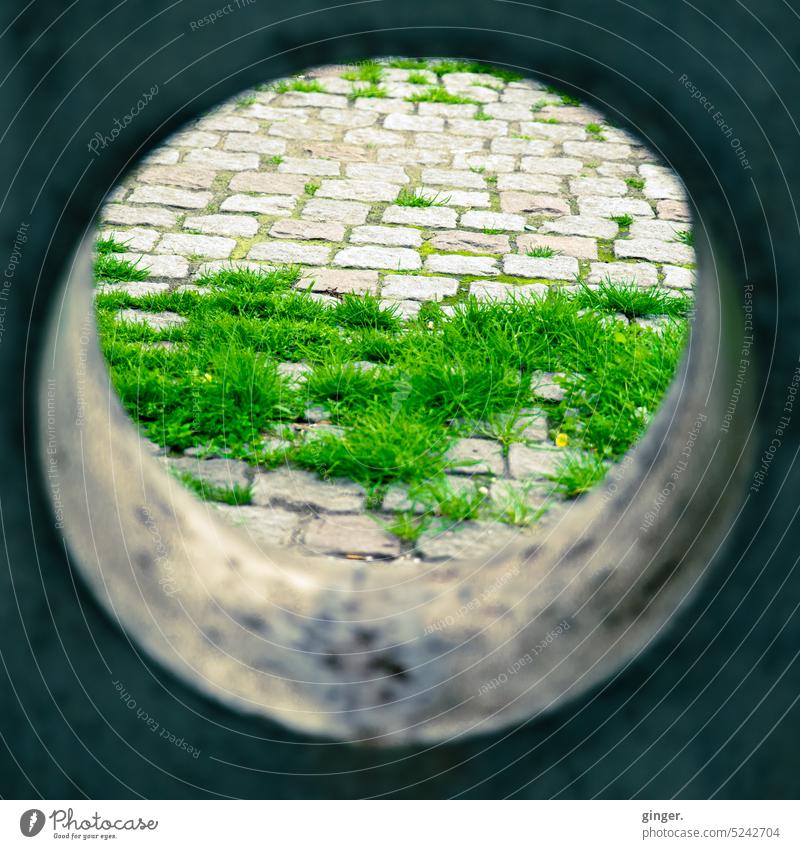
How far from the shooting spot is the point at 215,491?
2.79 metres

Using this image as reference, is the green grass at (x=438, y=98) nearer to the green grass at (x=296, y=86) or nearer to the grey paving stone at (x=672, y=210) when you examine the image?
the green grass at (x=296, y=86)

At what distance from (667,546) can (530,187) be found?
318 cm

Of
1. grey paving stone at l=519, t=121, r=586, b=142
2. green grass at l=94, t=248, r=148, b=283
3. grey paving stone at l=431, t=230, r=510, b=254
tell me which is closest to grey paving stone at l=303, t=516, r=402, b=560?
green grass at l=94, t=248, r=148, b=283

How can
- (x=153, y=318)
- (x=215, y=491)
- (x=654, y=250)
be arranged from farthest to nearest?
(x=654, y=250) < (x=153, y=318) < (x=215, y=491)

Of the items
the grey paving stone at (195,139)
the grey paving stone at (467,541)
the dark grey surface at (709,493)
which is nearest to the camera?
the dark grey surface at (709,493)

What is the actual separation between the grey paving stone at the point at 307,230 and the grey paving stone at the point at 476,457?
169cm

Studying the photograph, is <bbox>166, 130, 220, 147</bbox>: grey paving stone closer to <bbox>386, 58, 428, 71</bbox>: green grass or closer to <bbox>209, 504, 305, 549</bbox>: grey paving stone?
<bbox>386, 58, 428, 71</bbox>: green grass

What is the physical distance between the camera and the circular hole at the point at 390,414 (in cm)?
217

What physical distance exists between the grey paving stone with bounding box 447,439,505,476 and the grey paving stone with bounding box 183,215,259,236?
190 centimetres

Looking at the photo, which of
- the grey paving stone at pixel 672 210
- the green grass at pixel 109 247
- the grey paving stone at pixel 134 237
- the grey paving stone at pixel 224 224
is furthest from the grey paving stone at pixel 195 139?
the grey paving stone at pixel 672 210

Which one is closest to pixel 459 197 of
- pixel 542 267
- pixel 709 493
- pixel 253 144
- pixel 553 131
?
pixel 542 267

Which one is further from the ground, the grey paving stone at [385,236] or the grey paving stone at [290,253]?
the grey paving stone at [385,236]

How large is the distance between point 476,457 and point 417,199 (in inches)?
82.9

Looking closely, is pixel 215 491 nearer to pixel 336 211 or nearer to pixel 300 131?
pixel 336 211
